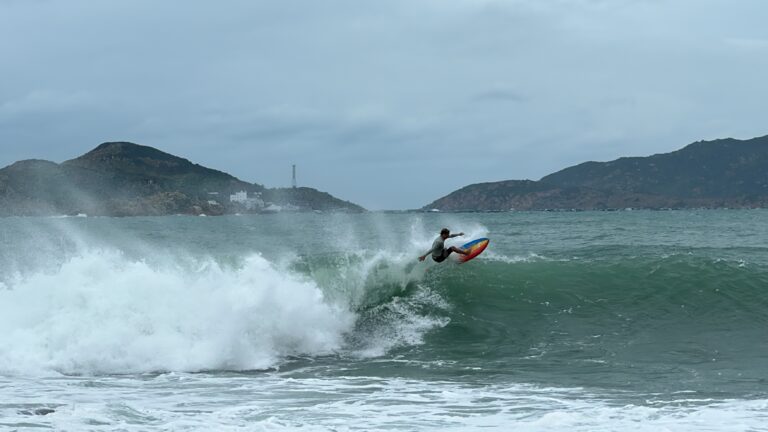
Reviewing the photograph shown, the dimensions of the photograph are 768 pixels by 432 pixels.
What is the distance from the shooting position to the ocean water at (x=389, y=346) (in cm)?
1009

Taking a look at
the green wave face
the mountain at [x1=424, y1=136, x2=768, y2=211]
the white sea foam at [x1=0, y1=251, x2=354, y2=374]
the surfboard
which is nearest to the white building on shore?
the mountain at [x1=424, y1=136, x2=768, y2=211]

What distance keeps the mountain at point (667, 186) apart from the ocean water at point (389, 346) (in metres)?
131

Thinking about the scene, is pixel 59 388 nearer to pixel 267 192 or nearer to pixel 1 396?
pixel 1 396

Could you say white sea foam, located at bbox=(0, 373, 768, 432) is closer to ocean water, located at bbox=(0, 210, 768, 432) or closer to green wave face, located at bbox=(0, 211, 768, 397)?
ocean water, located at bbox=(0, 210, 768, 432)

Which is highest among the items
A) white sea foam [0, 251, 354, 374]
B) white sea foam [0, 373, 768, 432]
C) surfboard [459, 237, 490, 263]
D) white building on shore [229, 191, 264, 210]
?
white building on shore [229, 191, 264, 210]

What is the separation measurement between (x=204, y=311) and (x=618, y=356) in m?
8.40

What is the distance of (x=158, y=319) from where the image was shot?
1590 cm

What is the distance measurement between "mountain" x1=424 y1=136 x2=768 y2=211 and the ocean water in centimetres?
13064

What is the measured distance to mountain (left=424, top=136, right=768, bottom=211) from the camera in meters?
152

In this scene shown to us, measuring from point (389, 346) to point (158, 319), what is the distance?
190 inches

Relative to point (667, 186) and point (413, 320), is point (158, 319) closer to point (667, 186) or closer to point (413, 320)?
point (413, 320)

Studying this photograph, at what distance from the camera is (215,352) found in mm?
14531

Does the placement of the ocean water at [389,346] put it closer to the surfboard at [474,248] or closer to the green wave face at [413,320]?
the green wave face at [413,320]

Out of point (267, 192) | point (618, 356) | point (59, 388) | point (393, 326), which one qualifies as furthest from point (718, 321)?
point (267, 192)
